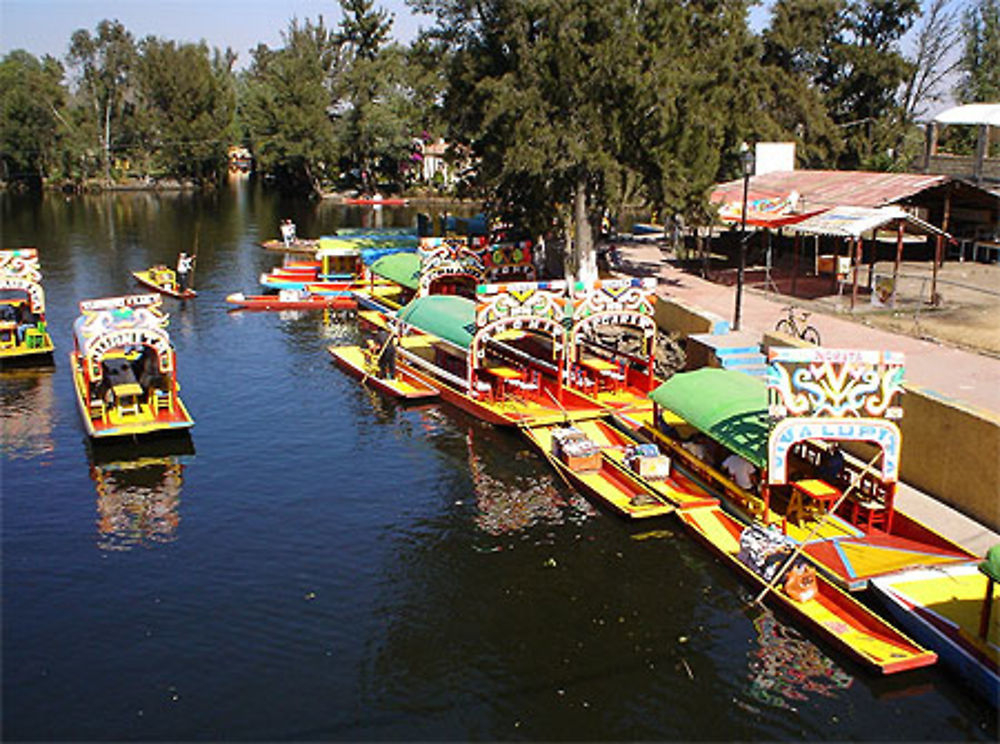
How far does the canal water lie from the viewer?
18.0m

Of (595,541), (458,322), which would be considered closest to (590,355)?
(458,322)

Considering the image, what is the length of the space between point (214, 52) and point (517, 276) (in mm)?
158271

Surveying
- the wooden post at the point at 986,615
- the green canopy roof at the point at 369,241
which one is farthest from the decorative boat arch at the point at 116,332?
the green canopy roof at the point at 369,241

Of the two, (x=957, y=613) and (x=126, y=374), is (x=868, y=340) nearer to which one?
(x=957, y=613)

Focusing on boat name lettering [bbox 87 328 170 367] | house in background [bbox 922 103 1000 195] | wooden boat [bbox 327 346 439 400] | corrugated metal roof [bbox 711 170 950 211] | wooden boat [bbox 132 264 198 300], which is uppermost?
house in background [bbox 922 103 1000 195]

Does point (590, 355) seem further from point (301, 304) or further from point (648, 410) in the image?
point (301, 304)

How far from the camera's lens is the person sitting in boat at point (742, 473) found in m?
25.2

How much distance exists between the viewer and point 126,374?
32.6 m

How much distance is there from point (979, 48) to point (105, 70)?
352 feet

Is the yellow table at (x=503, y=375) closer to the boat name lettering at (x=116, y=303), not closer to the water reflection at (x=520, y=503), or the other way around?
the water reflection at (x=520, y=503)

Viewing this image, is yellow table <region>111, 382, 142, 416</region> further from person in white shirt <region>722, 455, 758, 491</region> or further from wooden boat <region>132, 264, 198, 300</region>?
wooden boat <region>132, 264, 198, 300</region>

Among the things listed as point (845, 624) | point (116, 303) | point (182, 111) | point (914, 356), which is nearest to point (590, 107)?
point (914, 356)

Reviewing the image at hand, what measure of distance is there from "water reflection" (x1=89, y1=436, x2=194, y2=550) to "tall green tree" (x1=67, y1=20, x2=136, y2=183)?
360 feet

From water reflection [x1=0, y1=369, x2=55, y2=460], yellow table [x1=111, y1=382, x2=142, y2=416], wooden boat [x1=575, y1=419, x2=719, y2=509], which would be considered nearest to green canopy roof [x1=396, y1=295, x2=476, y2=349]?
wooden boat [x1=575, y1=419, x2=719, y2=509]
